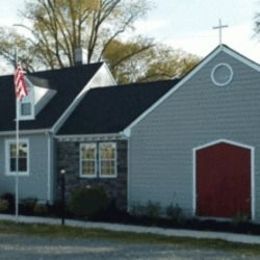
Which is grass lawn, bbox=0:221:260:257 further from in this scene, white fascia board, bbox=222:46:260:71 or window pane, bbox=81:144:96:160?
white fascia board, bbox=222:46:260:71

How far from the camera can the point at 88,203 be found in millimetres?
21906

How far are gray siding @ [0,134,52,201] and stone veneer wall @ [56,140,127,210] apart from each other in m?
0.55

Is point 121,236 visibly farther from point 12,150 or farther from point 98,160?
point 12,150

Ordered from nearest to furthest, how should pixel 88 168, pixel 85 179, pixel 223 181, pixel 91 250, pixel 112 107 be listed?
pixel 91 250
pixel 223 181
pixel 85 179
pixel 88 168
pixel 112 107

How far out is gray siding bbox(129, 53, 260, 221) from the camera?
20.3 metres

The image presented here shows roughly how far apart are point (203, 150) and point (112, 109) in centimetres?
574

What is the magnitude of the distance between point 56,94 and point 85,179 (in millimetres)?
5111

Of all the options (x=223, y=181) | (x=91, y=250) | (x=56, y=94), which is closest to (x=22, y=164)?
(x=56, y=94)

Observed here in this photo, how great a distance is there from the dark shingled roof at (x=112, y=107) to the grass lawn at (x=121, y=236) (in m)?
5.78

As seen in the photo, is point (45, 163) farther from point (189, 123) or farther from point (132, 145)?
point (189, 123)

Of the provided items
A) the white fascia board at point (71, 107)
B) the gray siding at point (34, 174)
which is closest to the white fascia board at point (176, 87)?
the white fascia board at point (71, 107)

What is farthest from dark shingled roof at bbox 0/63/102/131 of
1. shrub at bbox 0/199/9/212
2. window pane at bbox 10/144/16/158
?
shrub at bbox 0/199/9/212

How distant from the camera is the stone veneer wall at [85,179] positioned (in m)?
23.8

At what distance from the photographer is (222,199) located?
20.7 metres
